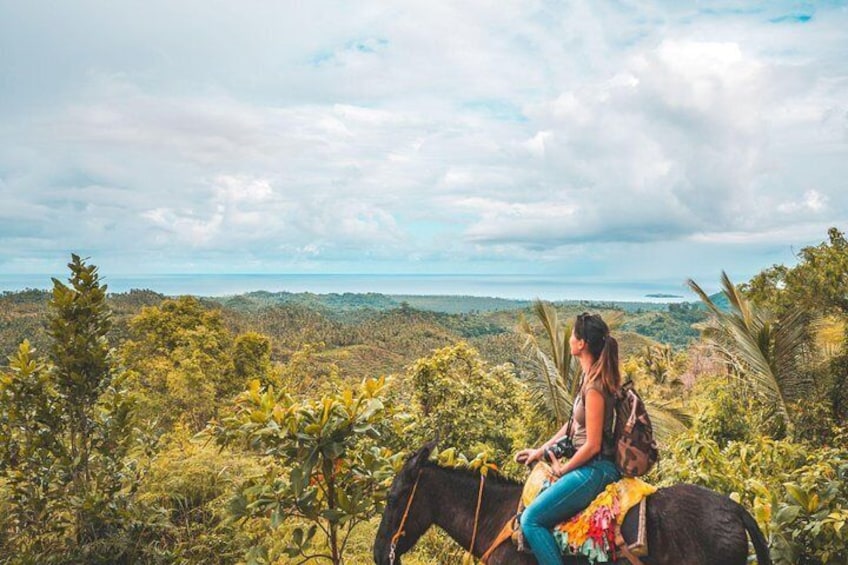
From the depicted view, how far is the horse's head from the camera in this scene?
11.5 ft

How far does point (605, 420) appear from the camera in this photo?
3160 millimetres

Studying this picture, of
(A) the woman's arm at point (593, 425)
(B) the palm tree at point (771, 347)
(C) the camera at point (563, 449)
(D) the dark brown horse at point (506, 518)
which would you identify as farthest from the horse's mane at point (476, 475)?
(B) the palm tree at point (771, 347)

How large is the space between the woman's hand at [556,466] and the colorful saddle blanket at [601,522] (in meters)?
0.24

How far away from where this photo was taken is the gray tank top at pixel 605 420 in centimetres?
314

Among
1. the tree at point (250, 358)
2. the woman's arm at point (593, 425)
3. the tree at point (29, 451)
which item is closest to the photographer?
the woman's arm at point (593, 425)

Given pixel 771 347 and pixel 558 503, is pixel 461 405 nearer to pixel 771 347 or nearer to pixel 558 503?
pixel 771 347

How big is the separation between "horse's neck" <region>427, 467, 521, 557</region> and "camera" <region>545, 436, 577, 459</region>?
16.9 inches

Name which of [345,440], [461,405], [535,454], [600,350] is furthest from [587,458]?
[461,405]

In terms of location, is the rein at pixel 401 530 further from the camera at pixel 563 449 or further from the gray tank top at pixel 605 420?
the gray tank top at pixel 605 420

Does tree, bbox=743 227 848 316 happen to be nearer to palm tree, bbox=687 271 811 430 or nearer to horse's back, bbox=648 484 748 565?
palm tree, bbox=687 271 811 430

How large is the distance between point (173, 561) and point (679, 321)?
395 ft

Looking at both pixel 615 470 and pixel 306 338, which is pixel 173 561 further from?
pixel 306 338

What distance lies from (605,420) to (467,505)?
3.88ft

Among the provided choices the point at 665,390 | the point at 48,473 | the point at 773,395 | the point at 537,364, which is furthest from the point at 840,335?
the point at 665,390
